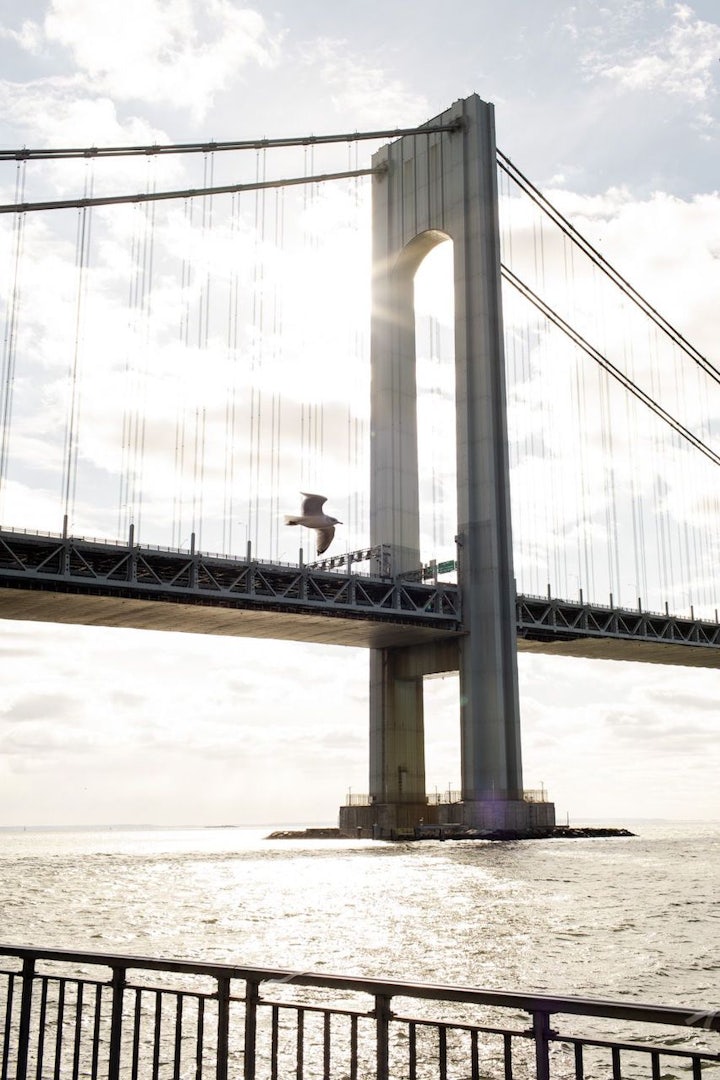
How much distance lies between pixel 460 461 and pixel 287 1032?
2205 inches

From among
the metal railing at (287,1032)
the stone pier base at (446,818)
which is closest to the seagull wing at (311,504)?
the stone pier base at (446,818)

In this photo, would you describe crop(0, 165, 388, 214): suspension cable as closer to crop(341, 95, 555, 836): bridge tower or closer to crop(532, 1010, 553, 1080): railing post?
crop(341, 95, 555, 836): bridge tower

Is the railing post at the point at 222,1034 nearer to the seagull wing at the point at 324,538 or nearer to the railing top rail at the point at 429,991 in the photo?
the railing top rail at the point at 429,991

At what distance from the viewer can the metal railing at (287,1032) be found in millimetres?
5625

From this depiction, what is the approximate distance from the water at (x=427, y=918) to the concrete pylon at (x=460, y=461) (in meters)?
13.7

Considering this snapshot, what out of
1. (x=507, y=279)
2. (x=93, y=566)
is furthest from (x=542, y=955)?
(x=507, y=279)

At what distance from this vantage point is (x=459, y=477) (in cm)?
7025

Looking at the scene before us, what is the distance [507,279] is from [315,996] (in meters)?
75.1

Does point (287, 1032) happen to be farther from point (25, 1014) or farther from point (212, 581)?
point (212, 581)

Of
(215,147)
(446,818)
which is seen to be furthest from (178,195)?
(446,818)

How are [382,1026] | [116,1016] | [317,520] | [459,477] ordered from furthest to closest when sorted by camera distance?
[317,520], [459,477], [116,1016], [382,1026]

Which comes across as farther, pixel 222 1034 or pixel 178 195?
pixel 178 195

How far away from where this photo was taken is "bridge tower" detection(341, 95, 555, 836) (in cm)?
6756

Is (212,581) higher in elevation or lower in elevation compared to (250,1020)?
higher
